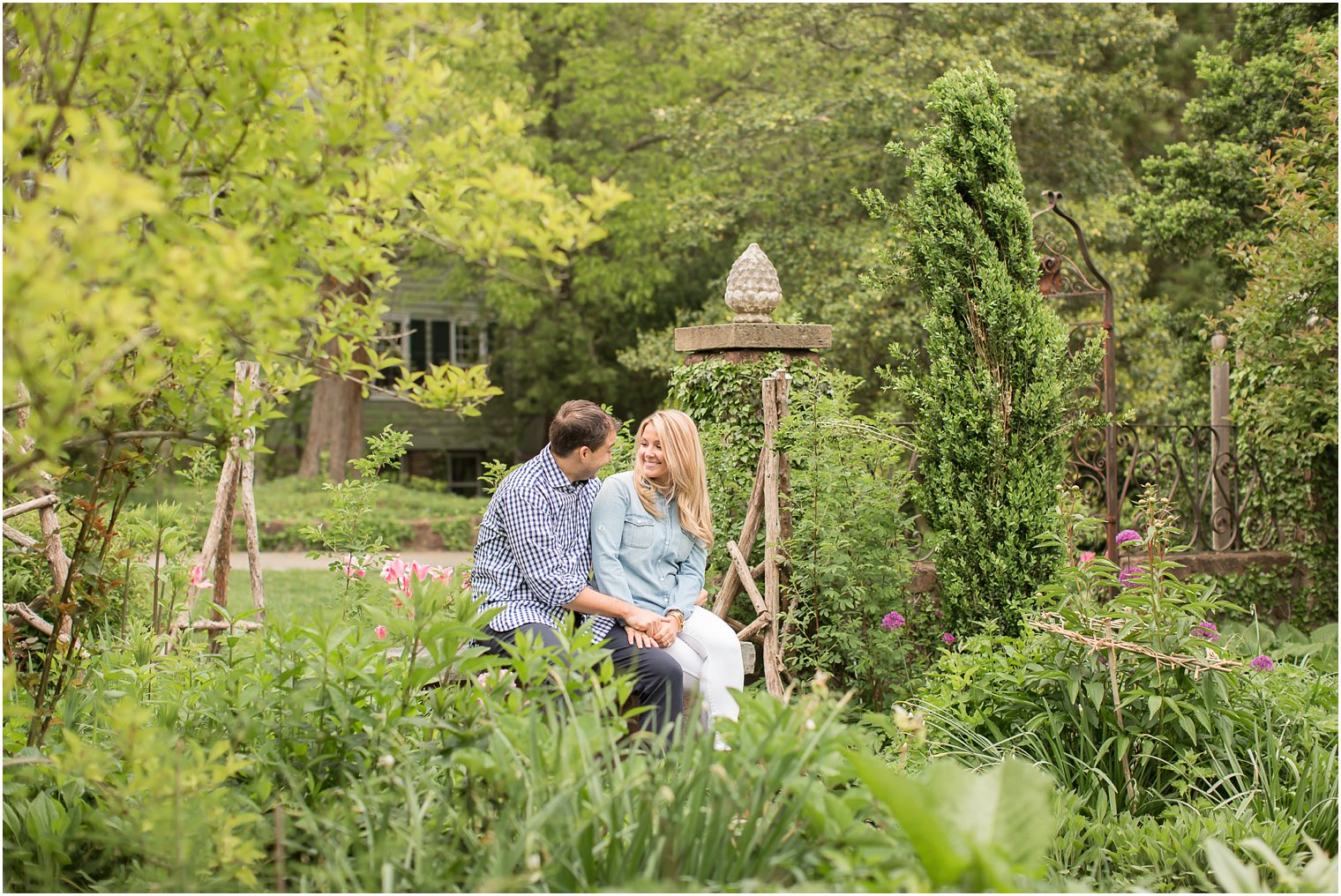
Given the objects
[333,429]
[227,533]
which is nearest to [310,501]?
[333,429]

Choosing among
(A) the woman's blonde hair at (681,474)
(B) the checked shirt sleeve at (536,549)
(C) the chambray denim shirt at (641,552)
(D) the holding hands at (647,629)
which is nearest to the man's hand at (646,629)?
(D) the holding hands at (647,629)

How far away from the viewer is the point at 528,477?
4.05 m

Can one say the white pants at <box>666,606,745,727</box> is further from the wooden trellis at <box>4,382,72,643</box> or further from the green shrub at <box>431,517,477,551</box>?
the green shrub at <box>431,517,477,551</box>

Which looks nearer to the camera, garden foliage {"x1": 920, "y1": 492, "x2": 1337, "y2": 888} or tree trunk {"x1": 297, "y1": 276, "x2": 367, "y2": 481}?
garden foliage {"x1": 920, "y1": 492, "x2": 1337, "y2": 888}

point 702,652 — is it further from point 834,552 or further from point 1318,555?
point 1318,555

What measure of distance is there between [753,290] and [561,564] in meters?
2.42

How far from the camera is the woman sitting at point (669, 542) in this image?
168 inches

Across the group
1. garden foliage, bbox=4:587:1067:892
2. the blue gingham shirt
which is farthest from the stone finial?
garden foliage, bbox=4:587:1067:892

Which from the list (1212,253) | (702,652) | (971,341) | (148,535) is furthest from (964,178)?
(1212,253)

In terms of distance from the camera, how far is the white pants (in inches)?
168

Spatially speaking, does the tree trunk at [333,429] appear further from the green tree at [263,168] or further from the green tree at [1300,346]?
the green tree at [263,168]

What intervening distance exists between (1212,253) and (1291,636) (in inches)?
159

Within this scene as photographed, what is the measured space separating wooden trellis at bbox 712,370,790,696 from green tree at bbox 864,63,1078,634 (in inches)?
29.7

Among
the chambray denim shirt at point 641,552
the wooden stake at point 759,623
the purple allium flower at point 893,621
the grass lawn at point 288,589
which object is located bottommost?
the grass lawn at point 288,589
